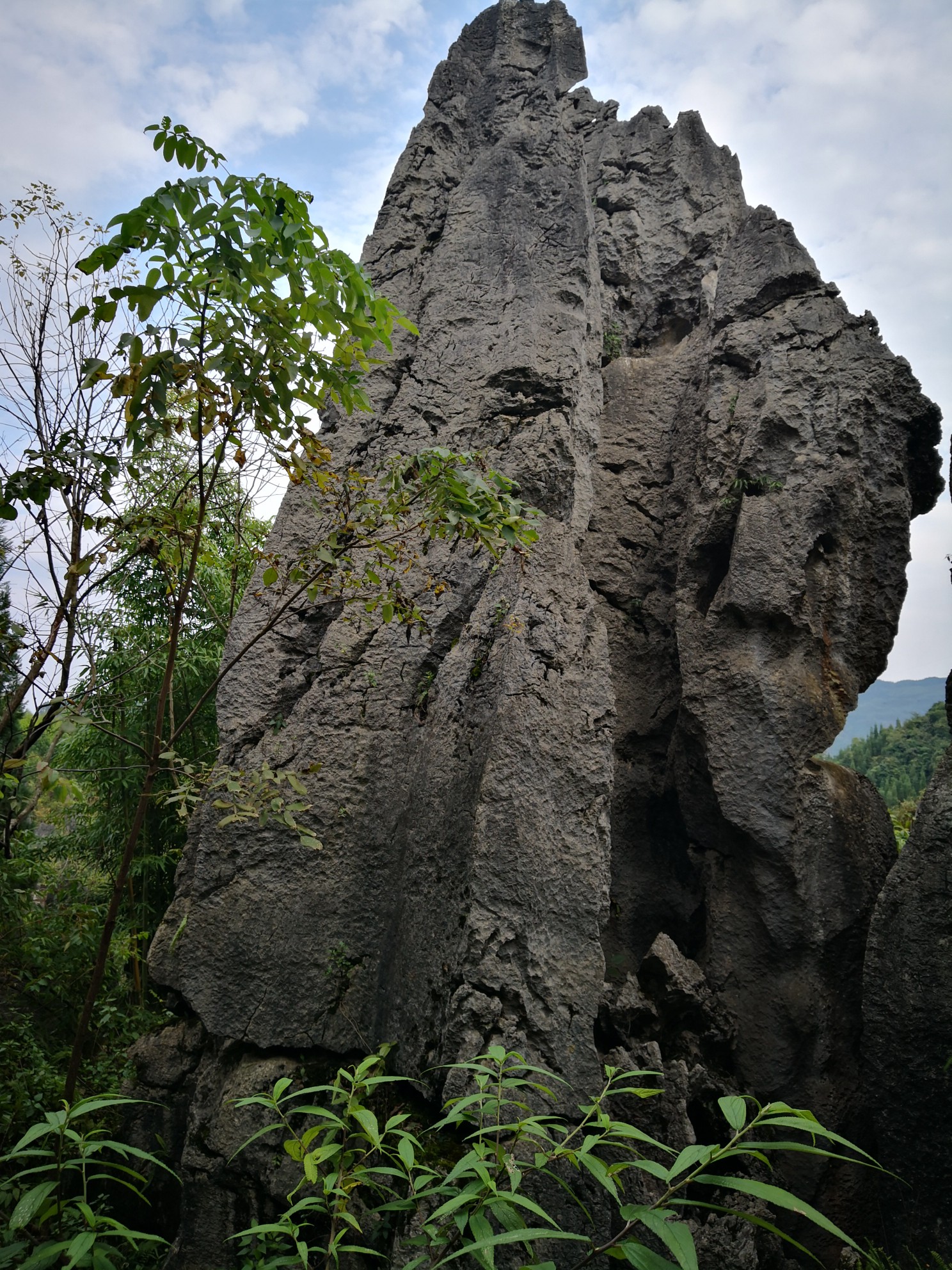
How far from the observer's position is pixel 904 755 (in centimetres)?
1770

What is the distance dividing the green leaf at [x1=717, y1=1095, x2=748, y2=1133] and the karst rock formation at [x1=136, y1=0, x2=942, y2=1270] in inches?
74.8

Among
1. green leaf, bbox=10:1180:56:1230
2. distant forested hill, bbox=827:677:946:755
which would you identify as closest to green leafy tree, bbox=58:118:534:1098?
green leaf, bbox=10:1180:56:1230

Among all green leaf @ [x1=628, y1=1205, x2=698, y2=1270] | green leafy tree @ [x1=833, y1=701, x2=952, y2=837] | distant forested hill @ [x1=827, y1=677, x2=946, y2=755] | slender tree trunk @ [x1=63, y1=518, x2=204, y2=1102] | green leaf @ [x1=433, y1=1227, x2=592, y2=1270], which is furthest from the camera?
distant forested hill @ [x1=827, y1=677, x2=946, y2=755]

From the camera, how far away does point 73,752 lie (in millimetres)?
8312

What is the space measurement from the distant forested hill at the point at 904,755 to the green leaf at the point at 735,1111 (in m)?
14.4

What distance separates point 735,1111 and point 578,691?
8.75 ft

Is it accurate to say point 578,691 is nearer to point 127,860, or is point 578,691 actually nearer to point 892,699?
point 127,860

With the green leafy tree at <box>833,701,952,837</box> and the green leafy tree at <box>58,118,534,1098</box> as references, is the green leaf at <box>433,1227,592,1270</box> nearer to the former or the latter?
the green leafy tree at <box>58,118,534,1098</box>

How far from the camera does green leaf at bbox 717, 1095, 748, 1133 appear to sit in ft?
4.25

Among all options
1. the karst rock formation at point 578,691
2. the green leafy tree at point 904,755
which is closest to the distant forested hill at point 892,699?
the green leafy tree at point 904,755

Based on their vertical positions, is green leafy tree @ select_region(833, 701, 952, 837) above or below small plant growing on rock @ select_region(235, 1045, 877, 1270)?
above

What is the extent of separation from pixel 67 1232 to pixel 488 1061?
151 centimetres

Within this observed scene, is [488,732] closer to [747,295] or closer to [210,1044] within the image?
[210,1044]

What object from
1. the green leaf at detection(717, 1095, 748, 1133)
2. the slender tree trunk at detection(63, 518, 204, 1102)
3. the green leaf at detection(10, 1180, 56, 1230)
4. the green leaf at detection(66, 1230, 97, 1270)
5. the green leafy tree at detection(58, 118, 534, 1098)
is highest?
the green leafy tree at detection(58, 118, 534, 1098)
